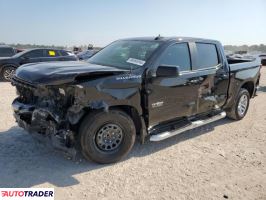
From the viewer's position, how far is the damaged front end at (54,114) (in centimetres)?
411

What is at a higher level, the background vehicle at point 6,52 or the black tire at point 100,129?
the background vehicle at point 6,52

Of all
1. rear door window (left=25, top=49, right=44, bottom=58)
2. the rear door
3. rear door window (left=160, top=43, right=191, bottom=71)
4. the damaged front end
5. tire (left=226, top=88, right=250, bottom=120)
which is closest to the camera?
the damaged front end

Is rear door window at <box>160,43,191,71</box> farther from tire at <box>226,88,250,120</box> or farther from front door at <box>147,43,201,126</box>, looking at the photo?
tire at <box>226,88,250,120</box>

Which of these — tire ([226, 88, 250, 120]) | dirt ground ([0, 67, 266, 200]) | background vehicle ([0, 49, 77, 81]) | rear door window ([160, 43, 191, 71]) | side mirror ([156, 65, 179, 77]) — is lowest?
dirt ground ([0, 67, 266, 200])

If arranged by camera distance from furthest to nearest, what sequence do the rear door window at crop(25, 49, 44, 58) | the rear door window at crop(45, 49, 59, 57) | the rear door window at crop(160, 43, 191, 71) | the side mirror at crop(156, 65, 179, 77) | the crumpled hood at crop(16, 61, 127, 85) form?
the rear door window at crop(45, 49, 59, 57)
the rear door window at crop(25, 49, 44, 58)
the rear door window at crop(160, 43, 191, 71)
the side mirror at crop(156, 65, 179, 77)
the crumpled hood at crop(16, 61, 127, 85)

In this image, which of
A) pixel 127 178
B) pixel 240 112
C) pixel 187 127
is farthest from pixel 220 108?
pixel 127 178

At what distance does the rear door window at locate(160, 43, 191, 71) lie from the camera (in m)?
5.03

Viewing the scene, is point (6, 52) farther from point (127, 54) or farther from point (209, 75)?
point (209, 75)

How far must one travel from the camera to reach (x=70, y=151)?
406 centimetres

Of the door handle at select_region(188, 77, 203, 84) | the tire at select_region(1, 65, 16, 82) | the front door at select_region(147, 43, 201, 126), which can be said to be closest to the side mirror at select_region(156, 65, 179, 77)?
the front door at select_region(147, 43, 201, 126)

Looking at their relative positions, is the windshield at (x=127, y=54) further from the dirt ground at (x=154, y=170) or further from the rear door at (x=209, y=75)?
the dirt ground at (x=154, y=170)

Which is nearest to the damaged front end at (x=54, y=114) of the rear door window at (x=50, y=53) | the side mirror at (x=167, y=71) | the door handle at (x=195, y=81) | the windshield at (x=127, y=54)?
the windshield at (x=127, y=54)

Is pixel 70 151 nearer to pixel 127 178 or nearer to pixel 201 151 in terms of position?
pixel 127 178

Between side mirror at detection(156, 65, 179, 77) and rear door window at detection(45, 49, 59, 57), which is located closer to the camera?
side mirror at detection(156, 65, 179, 77)
